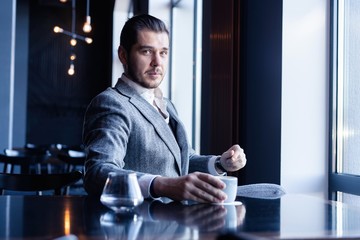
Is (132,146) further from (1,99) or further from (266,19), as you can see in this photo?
(1,99)

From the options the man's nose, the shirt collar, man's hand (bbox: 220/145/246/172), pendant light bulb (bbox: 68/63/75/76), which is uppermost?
pendant light bulb (bbox: 68/63/75/76)

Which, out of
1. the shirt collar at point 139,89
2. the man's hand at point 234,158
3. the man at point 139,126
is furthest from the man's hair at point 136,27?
the man's hand at point 234,158

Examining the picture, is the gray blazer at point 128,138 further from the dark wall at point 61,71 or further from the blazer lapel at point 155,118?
the dark wall at point 61,71

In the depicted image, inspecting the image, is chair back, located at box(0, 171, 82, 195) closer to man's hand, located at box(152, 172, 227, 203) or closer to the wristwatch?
the wristwatch

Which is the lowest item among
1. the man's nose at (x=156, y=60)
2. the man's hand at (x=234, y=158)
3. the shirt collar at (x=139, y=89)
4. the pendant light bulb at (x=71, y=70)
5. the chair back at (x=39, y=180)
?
the chair back at (x=39, y=180)

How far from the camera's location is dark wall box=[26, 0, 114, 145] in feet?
37.0

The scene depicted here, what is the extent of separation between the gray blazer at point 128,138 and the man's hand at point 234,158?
161 millimetres

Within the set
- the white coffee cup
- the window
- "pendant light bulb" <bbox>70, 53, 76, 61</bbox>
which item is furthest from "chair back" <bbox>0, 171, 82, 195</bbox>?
"pendant light bulb" <bbox>70, 53, 76, 61</bbox>

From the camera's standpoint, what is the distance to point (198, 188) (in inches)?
51.9

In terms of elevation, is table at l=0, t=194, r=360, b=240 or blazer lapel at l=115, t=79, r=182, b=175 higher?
blazer lapel at l=115, t=79, r=182, b=175

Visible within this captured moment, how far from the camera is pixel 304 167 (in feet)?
9.84

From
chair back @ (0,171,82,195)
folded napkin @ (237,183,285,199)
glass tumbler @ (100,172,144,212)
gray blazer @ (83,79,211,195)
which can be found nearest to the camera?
glass tumbler @ (100,172,144,212)

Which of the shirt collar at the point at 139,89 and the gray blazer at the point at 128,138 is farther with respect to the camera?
the shirt collar at the point at 139,89

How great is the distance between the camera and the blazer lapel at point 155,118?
1751 mm
